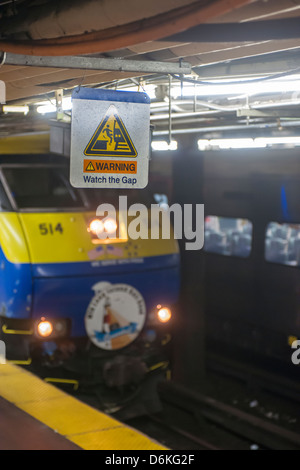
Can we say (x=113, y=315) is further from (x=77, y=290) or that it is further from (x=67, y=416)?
(x=67, y=416)

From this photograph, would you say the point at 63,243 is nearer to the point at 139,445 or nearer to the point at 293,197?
the point at 139,445

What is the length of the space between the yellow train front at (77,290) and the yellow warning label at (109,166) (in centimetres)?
204

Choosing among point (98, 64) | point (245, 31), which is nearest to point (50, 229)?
point (98, 64)

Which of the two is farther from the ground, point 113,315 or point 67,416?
point 113,315

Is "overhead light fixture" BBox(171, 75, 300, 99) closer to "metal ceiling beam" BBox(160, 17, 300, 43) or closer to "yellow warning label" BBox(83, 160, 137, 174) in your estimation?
"yellow warning label" BBox(83, 160, 137, 174)

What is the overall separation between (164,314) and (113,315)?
74cm

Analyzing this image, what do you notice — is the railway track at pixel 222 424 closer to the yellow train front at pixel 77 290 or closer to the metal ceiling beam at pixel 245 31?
the yellow train front at pixel 77 290

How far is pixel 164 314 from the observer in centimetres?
764

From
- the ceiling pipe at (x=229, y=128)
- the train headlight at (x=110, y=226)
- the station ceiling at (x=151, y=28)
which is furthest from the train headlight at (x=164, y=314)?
the station ceiling at (x=151, y=28)

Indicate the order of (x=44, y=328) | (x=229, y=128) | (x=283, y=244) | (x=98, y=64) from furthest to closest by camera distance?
(x=283, y=244) < (x=229, y=128) < (x=44, y=328) < (x=98, y=64)

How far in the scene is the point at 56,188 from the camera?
7473mm

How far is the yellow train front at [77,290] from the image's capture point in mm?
6820

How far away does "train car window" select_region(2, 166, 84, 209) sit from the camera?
7220 millimetres
